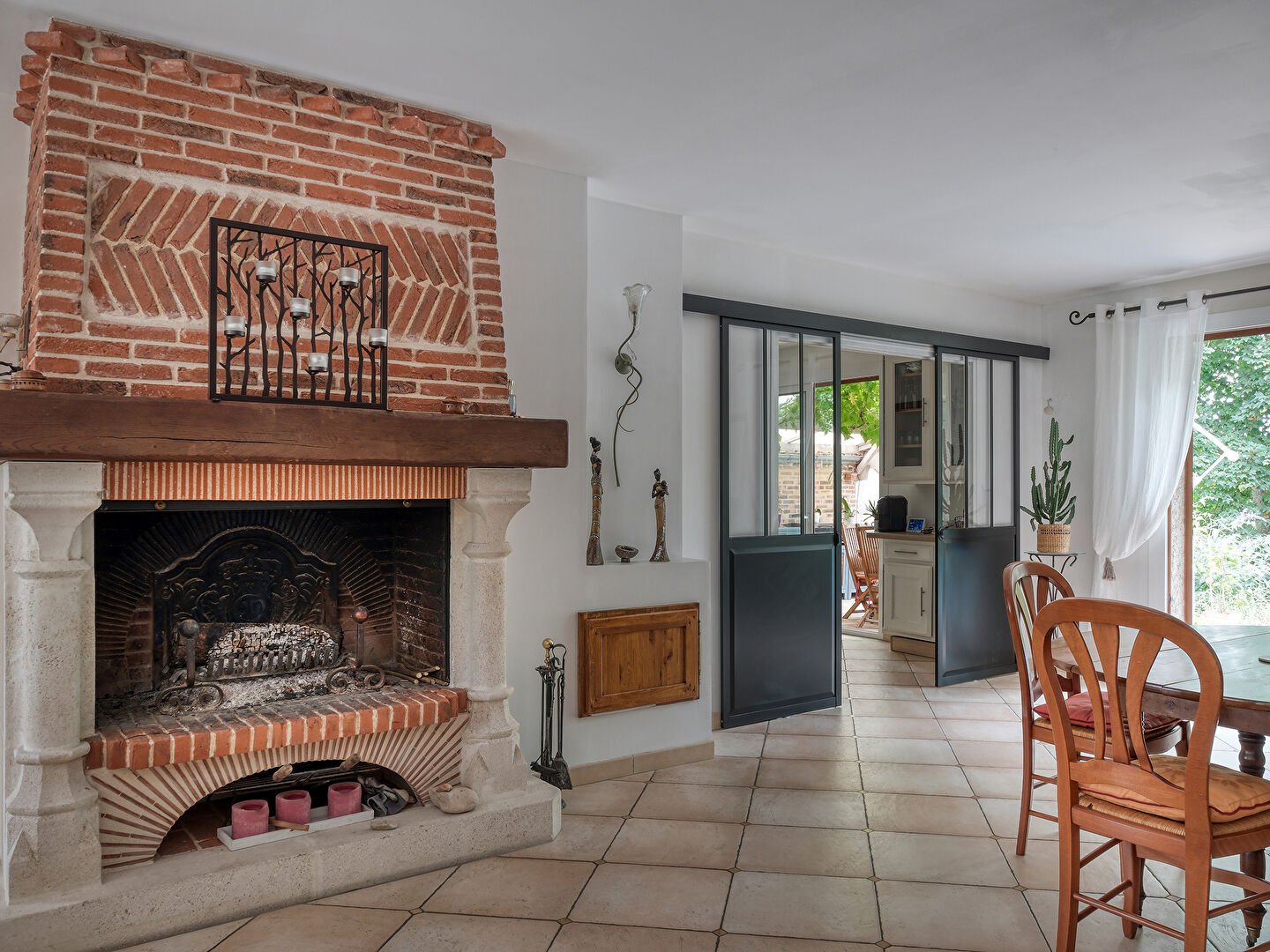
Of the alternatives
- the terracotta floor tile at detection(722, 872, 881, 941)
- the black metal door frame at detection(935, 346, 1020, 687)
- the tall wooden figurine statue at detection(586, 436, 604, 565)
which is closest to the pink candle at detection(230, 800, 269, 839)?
the terracotta floor tile at detection(722, 872, 881, 941)

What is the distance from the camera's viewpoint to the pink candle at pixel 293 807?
281 cm

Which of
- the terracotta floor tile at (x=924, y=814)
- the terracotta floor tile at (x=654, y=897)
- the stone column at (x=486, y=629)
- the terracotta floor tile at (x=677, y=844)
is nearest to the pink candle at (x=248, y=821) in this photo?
the stone column at (x=486, y=629)

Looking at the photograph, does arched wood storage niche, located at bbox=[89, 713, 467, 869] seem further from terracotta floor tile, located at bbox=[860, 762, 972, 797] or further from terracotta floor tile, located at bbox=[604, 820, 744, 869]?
terracotta floor tile, located at bbox=[860, 762, 972, 797]

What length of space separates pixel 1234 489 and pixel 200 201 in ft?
17.7

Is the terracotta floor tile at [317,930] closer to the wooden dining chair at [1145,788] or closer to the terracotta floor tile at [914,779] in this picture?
the wooden dining chair at [1145,788]

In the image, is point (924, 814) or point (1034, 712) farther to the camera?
point (924, 814)

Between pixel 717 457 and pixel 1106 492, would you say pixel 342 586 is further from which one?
pixel 1106 492

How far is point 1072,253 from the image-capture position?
489 cm

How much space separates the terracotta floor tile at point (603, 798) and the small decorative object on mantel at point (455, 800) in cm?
54

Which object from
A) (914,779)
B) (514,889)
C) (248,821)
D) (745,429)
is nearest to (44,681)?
(248,821)

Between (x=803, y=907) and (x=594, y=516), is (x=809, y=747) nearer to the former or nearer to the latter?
(x=594, y=516)

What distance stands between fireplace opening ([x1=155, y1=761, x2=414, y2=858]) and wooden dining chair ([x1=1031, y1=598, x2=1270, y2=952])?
1974 millimetres

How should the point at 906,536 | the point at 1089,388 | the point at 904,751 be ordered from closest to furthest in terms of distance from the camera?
the point at 904,751
the point at 1089,388
the point at 906,536

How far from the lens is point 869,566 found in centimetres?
740
